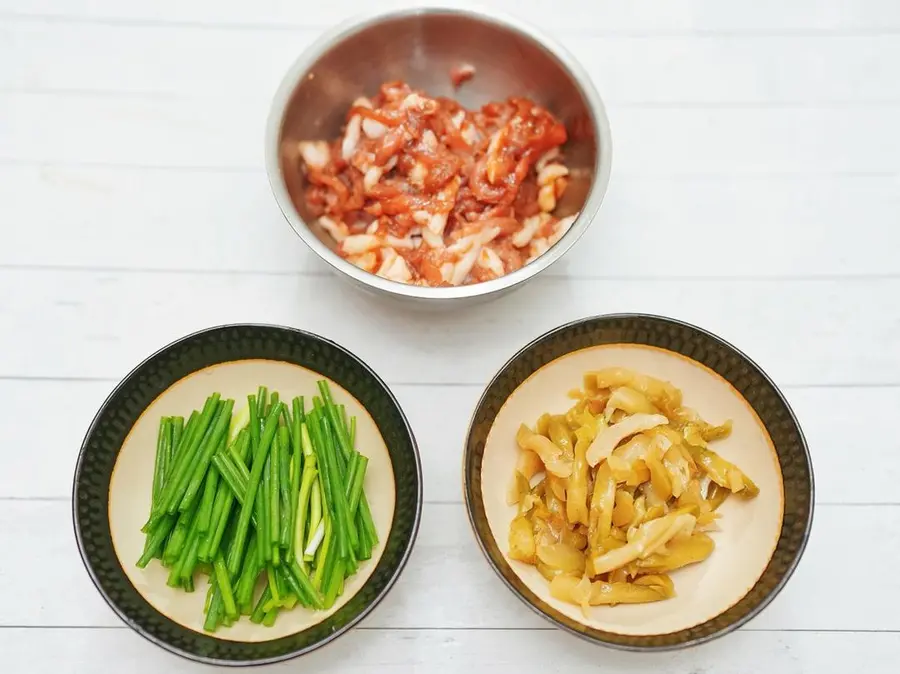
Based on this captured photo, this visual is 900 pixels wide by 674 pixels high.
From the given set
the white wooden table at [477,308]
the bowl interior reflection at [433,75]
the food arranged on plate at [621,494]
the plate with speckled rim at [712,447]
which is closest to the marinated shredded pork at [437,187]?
the bowl interior reflection at [433,75]

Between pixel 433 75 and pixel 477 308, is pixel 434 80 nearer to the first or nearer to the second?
pixel 433 75

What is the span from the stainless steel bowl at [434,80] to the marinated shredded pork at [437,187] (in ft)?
0.18

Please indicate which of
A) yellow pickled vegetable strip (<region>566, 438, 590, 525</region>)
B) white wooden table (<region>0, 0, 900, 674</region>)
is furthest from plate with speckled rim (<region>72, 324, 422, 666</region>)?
yellow pickled vegetable strip (<region>566, 438, 590, 525</region>)

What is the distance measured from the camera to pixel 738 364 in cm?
161

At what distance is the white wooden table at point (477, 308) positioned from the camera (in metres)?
1.69

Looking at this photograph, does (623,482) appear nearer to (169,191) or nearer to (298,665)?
(298,665)

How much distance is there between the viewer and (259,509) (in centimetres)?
152

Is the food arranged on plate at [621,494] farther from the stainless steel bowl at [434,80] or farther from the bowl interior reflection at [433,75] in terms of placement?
the bowl interior reflection at [433,75]

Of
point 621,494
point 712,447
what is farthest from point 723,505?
point 621,494

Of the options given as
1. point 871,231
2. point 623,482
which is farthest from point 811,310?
point 623,482

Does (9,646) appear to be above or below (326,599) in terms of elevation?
below

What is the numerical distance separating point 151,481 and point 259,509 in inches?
11.1

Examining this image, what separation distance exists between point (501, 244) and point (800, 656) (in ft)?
3.61

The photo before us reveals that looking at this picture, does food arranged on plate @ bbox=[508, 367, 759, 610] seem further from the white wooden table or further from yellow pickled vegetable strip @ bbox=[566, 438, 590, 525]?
the white wooden table
